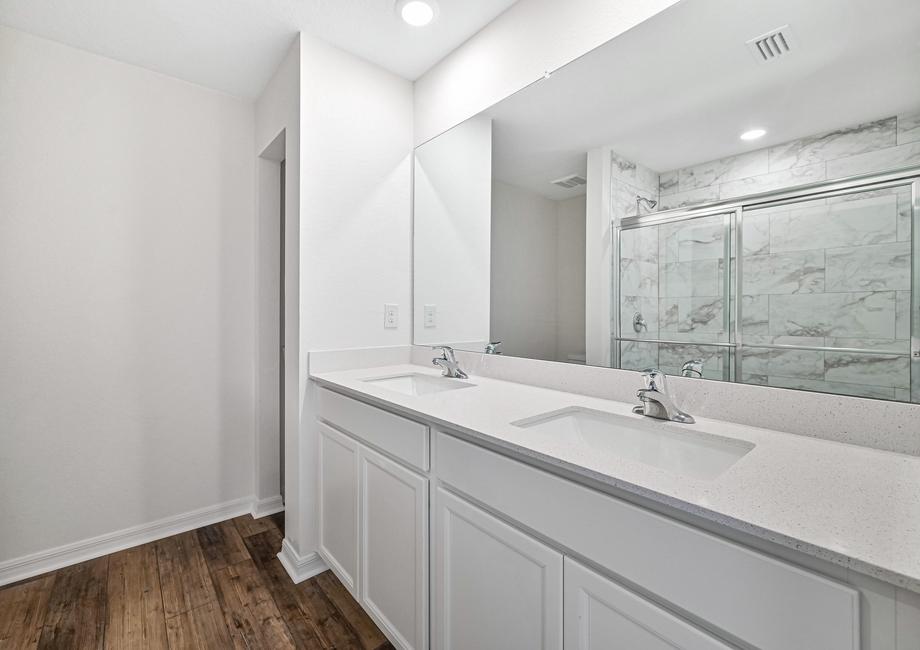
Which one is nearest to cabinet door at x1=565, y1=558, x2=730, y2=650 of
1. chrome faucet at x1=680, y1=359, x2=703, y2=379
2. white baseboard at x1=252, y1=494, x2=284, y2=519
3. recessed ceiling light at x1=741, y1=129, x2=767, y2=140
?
chrome faucet at x1=680, y1=359, x2=703, y2=379

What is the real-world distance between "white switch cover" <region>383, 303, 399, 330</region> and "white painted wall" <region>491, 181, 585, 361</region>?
21.9 inches

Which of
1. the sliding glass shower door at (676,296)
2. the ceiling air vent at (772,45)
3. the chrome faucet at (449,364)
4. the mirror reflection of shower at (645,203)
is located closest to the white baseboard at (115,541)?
the chrome faucet at (449,364)

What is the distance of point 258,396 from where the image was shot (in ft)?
7.83

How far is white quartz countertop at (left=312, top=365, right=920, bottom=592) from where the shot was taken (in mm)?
535

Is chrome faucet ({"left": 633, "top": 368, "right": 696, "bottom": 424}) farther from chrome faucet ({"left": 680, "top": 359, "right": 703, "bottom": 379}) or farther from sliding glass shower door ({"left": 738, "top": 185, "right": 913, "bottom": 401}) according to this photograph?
sliding glass shower door ({"left": 738, "top": 185, "right": 913, "bottom": 401})

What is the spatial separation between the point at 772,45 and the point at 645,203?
444 mm

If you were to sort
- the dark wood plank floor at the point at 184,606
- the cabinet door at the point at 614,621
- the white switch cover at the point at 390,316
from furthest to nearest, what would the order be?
the white switch cover at the point at 390,316 → the dark wood plank floor at the point at 184,606 → the cabinet door at the point at 614,621

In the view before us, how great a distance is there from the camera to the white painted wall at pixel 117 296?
1.79 metres

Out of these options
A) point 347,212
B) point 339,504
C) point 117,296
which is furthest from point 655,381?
point 117,296

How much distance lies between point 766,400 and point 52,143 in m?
2.83

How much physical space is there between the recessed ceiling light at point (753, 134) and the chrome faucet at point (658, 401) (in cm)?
63

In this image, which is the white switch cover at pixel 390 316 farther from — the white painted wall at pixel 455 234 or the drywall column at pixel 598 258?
the drywall column at pixel 598 258

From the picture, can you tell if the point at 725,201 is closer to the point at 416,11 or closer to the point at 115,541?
the point at 416,11

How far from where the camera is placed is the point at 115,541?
2.00 metres
